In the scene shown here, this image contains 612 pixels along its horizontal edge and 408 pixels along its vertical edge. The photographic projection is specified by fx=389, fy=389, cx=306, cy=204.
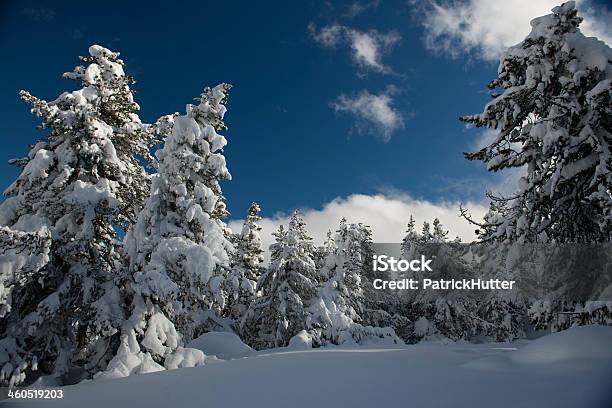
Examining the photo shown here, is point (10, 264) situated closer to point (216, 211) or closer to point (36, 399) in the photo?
point (36, 399)

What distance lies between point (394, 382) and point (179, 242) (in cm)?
815

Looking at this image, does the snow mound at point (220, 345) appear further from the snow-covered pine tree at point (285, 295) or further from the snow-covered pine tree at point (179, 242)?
the snow-covered pine tree at point (285, 295)

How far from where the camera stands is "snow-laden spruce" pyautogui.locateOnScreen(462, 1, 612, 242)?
9.48 metres

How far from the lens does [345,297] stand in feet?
87.3

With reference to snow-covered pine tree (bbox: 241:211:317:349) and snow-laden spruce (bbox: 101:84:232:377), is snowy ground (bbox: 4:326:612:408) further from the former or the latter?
snow-covered pine tree (bbox: 241:211:317:349)

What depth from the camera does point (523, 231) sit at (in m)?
10.5

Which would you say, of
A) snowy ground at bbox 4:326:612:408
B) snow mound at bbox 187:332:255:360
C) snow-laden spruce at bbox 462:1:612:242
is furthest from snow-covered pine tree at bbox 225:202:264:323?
snowy ground at bbox 4:326:612:408

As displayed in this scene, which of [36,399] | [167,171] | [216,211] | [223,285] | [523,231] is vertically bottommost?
[36,399]

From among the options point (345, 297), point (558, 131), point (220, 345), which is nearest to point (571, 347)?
point (558, 131)

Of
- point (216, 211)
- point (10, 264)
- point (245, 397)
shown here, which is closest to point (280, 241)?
point (216, 211)

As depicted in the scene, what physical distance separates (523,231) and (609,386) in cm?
676

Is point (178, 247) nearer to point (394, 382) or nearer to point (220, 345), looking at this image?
point (220, 345)

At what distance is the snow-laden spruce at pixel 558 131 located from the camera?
31.1 ft

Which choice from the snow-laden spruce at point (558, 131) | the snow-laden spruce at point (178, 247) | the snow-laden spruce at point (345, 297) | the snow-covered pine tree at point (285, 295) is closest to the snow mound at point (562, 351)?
the snow-laden spruce at point (558, 131)
